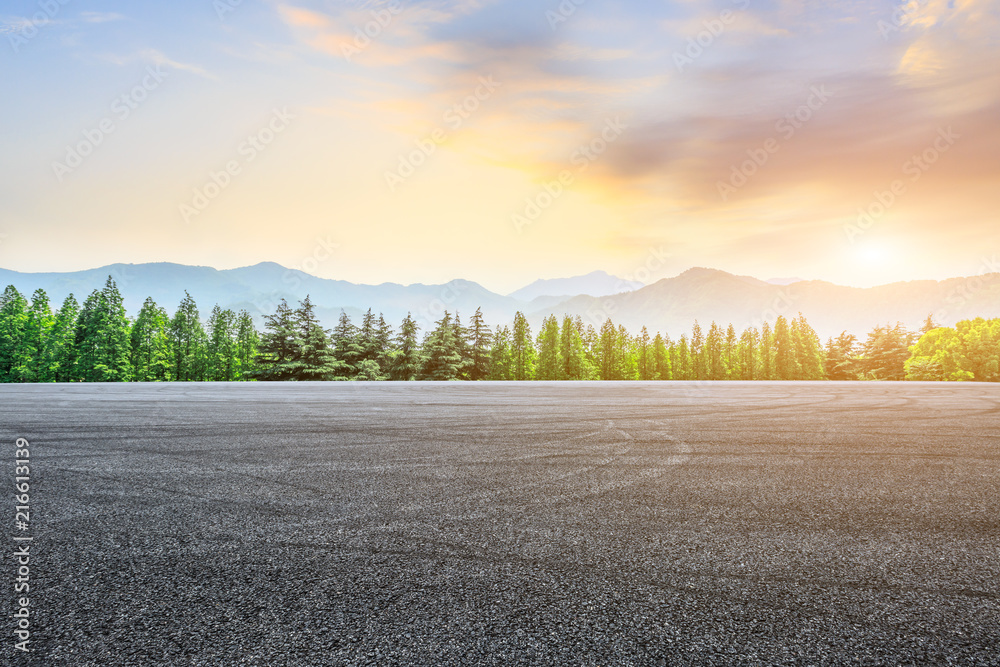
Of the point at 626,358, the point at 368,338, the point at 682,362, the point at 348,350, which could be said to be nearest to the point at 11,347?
the point at 348,350

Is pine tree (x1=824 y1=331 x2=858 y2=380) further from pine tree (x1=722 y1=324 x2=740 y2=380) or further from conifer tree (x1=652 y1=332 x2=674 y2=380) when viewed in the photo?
conifer tree (x1=652 y1=332 x2=674 y2=380)

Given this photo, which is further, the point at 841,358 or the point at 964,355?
the point at 841,358

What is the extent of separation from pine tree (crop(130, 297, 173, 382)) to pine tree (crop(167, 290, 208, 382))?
1276 mm

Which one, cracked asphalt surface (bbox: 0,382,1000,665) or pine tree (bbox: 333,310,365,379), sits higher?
pine tree (bbox: 333,310,365,379)

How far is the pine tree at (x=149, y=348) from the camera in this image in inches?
2142

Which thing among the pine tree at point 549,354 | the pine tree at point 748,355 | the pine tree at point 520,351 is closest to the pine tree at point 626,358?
the pine tree at point 549,354

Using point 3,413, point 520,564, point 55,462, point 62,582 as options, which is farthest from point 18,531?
point 3,413

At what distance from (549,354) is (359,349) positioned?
2050 centimetres

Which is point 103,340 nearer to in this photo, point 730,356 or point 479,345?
point 479,345

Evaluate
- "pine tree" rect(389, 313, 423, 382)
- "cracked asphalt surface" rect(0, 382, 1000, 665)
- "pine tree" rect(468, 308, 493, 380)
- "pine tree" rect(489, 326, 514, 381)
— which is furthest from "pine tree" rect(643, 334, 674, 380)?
"cracked asphalt surface" rect(0, 382, 1000, 665)

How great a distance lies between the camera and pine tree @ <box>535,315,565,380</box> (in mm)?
55969

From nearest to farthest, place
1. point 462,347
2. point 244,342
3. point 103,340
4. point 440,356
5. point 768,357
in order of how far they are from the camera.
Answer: point 440,356 → point 103,340 → point 462,347 → point 244,342 → point 768,357

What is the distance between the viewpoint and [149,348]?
55.4m

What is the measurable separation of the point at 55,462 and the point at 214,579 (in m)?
4.59
